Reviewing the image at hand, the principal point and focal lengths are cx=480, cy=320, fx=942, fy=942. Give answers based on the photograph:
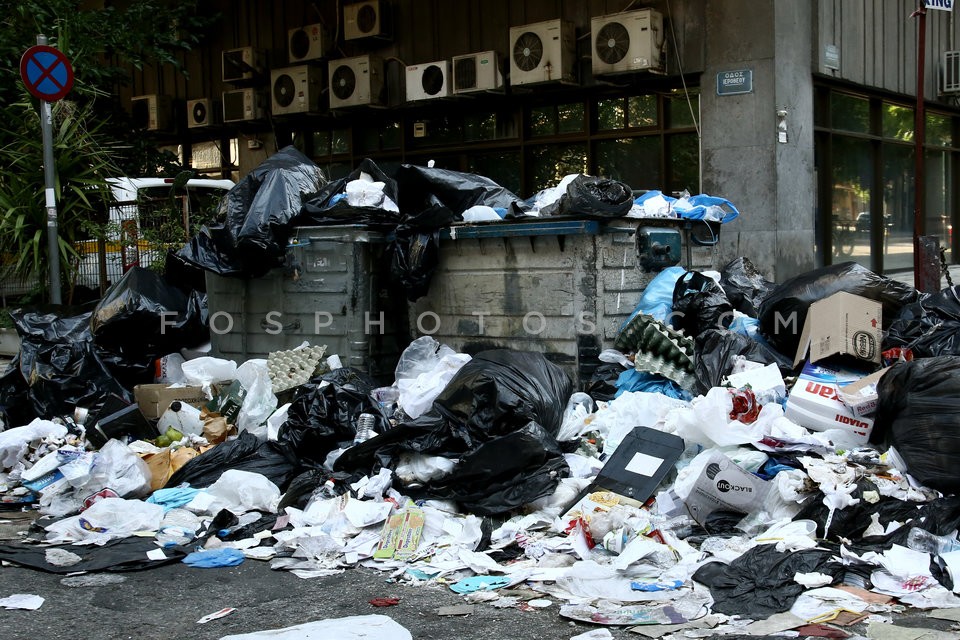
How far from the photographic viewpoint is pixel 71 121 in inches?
328

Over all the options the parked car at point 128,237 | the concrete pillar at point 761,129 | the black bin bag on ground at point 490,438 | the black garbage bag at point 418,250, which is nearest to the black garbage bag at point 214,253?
the black garbage bag at point 418,250

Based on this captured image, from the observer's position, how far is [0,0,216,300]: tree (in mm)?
8094

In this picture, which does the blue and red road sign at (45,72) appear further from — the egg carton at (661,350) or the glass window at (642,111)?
the glass window at (642,111)

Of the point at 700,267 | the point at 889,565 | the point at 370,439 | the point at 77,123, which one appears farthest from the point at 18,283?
the point at 889,565

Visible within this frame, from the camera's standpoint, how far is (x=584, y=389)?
5.75 meters

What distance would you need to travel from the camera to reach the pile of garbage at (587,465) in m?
3.58

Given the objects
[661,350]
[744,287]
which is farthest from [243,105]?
[661,350]

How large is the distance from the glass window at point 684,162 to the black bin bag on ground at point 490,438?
5804 mm

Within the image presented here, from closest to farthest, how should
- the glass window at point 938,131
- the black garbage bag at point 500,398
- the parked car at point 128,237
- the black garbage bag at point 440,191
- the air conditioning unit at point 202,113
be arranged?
1. the black garbage bag at point 500,398
2. the black garbage bag at point 440,191
3. the parked car at point 128,237
4. the air conditioning unit at point 202,113
5. the glass window at point 938,131

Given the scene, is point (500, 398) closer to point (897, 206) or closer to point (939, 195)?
point (897, 206)

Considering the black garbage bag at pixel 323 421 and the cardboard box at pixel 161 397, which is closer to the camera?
the black garbage bag at pixel 323 421

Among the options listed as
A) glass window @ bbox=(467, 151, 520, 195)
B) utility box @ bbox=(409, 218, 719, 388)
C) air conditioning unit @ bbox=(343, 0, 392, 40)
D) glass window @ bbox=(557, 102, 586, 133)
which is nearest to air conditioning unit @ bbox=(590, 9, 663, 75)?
glass window @ bbox=(557, 102, 586, 133)

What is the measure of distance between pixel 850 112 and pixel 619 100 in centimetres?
325

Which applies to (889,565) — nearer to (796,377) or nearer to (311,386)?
(796,377)
